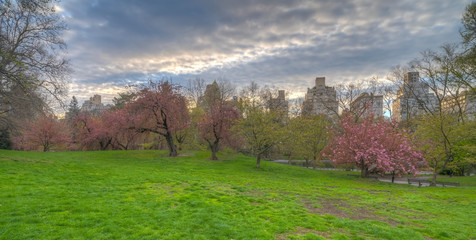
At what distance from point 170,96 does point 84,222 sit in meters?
17.7

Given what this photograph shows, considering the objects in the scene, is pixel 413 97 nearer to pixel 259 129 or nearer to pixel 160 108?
pixel 259 129

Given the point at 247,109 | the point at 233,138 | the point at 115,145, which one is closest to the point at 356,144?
the point at 247,109

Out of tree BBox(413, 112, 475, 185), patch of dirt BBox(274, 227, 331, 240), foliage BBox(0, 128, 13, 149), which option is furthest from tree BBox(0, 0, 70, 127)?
tree BBox(413, 112, 475, 185)

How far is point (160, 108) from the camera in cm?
2145

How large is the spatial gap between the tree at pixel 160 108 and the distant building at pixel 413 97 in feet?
86.7

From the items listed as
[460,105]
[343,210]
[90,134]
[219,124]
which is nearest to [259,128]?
[219,124]

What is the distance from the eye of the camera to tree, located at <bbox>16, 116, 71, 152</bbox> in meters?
28.7

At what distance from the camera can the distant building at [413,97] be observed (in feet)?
96.0

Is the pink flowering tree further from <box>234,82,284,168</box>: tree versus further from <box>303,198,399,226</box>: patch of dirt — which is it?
<box>303,198,399,226</box>: patch of dirt

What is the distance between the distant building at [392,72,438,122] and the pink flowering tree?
43.1ft

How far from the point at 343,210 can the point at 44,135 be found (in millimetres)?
36092

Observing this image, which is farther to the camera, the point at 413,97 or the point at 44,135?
the point at 413,97

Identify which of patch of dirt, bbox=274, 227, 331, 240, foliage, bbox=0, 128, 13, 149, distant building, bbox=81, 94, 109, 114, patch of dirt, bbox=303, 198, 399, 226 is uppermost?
distant building, bbox=81, 94, 109, 114

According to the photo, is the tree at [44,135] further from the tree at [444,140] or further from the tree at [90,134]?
the tree at [444,140]
